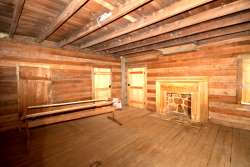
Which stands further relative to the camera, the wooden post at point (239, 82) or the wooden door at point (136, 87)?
the wooden door at point (136, 87)

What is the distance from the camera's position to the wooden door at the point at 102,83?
512 centimetres

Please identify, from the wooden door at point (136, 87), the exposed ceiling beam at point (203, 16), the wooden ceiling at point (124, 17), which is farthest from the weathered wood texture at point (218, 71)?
the exposed ceiling beam at point (203, 16)

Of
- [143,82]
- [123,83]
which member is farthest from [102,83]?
[143,82]

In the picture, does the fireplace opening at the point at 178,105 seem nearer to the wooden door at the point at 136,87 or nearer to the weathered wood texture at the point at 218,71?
the weathered wood texture at the point at 218,71

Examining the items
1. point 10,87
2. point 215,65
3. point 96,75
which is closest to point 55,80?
point 10,87

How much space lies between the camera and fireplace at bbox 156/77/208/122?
3.81 meters

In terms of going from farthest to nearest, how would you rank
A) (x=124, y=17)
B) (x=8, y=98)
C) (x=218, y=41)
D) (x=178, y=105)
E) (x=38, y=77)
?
(x=178, y=105) < (x=38, y=77) < (x=218, y=41) < (x=8, y=98) < (x=124, y=17)

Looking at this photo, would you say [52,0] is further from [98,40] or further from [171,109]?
[171,109]

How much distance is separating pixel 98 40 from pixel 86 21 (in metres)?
0.91

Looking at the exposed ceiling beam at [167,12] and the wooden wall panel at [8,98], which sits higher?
the exposed ceiling beam at [167,12]

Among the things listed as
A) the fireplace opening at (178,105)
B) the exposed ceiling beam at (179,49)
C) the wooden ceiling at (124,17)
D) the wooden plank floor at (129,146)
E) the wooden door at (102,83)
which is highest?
the wooden ceiling at (124,17)

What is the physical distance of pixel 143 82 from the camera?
18.0 ft

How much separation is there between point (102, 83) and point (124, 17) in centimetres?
339

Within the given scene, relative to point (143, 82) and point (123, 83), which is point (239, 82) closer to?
point (143, 82)
